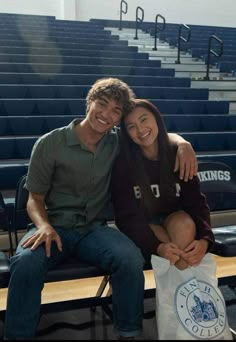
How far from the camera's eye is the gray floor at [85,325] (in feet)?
6.31

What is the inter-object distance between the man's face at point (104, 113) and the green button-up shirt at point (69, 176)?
0.31ft

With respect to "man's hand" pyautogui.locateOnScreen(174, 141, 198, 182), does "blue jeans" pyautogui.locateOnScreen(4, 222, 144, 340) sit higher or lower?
lower

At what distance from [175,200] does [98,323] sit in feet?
2.13

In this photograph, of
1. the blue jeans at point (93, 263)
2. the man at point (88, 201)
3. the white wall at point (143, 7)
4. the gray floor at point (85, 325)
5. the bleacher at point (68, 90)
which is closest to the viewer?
the blue jeans at point (93, 263)

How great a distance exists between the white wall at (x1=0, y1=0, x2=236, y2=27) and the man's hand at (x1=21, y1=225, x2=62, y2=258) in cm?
941

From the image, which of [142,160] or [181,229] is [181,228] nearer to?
[181,229]

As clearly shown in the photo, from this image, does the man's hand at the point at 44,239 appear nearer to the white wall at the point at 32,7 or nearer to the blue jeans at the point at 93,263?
the blue jeans at the point at 93,263


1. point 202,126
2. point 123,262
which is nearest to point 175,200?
point 123,262

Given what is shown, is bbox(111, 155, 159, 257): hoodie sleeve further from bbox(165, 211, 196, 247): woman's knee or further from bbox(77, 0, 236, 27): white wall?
bbox(77, 0, 236, 27): white wall

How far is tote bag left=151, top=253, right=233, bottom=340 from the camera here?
1576 mm

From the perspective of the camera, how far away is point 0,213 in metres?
2.11

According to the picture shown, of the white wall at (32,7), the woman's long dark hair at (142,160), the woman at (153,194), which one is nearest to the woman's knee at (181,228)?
the woman at (153,194)

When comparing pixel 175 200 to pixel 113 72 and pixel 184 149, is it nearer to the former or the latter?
pixel 184 149

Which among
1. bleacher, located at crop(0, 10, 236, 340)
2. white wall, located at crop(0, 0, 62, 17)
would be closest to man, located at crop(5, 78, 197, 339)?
bleacher, located at crop(0, 10, 236, 340)
